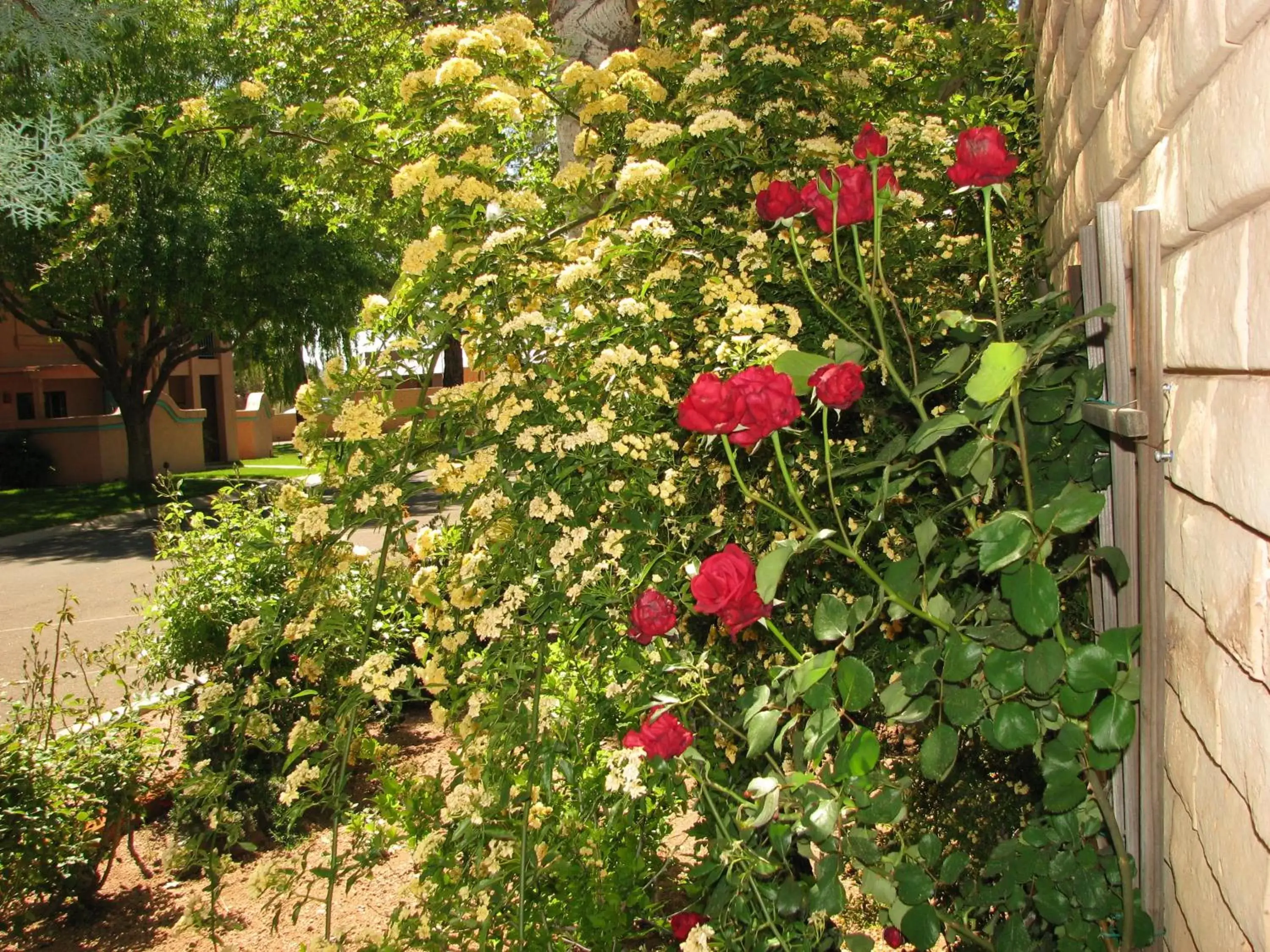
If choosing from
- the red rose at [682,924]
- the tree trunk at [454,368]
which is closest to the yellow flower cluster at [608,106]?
the red rose at [682,924]

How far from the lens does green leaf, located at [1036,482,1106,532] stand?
4.18ft

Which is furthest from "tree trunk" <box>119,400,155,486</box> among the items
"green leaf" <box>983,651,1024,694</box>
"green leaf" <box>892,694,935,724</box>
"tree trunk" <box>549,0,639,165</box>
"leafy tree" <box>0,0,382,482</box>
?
"green leaf" <box>983,651,1024,694</box>

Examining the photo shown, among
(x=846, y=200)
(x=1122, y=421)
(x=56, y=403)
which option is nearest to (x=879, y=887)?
(x=1122, y=421)

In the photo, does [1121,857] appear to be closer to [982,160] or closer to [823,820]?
[823,820]

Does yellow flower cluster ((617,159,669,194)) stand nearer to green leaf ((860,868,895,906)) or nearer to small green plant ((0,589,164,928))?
green leaf ((860,868,895,906))

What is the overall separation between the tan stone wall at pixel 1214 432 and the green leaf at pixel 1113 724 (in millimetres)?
70

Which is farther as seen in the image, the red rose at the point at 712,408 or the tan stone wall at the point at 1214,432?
the red rose at the point at 712,408

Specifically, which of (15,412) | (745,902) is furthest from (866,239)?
(15,412)

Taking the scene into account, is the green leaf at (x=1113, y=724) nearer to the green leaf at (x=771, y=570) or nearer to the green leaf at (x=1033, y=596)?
the green leaf at (x=1033, y=596)

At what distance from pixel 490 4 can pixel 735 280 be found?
14.1 feet

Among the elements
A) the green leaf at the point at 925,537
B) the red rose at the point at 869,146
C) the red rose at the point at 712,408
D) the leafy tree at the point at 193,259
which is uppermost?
the leafy tree at the point at 193,259

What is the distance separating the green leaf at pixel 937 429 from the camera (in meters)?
1.35

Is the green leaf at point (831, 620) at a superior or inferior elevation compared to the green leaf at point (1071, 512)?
inferior

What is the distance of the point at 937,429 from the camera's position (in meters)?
1.36
